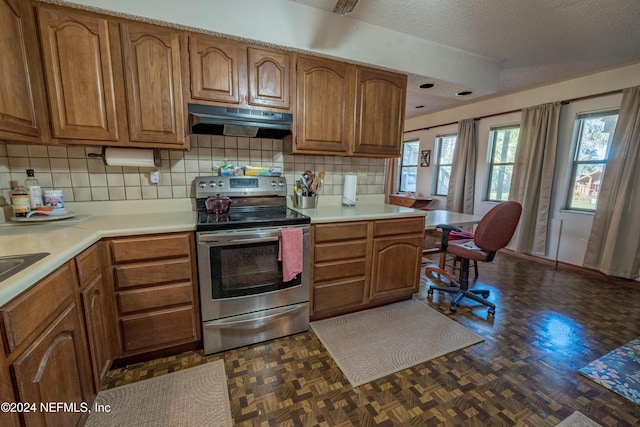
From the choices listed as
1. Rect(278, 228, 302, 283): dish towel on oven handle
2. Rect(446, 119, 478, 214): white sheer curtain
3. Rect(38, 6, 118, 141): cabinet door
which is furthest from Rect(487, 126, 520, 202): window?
Rect(38, 6, 118, 141): cabinet door

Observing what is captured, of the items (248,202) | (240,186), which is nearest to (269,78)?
(240,186)

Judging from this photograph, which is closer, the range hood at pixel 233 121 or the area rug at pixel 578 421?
the area rug at pixel 578 421

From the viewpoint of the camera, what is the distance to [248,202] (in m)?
2.20

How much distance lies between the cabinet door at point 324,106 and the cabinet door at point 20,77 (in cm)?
158

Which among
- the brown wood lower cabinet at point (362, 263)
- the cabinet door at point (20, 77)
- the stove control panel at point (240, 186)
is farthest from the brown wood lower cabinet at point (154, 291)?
the brown wood lower cabinet at point (362, 263)

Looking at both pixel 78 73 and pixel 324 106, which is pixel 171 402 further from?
pixel 324 106

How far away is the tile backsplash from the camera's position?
1759 mm

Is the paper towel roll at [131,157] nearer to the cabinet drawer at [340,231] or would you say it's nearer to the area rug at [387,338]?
the cabinet drawer at [340,231]

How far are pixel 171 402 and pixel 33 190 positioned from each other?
5.14 feet

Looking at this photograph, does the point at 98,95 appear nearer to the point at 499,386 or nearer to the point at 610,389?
the point at 499,386

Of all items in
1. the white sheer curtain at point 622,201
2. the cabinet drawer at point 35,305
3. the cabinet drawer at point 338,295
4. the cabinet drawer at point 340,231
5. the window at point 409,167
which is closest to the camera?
the cabinet drawer at point 35,305

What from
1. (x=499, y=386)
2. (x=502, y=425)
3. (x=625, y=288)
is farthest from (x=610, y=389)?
(x=625, y=288)

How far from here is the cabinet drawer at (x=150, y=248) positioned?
152cm

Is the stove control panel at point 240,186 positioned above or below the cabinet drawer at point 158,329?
above
